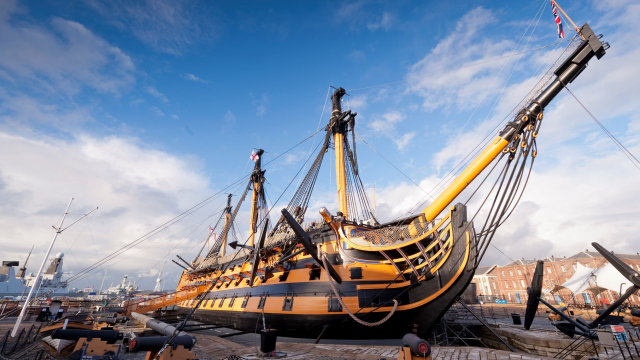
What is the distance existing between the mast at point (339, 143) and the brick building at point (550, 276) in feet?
141

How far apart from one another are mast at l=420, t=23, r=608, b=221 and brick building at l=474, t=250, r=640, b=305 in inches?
1683

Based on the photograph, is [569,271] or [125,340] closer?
[125,340]

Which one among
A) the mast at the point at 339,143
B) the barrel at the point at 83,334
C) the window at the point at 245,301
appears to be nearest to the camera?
the barrel at the point at 83,334

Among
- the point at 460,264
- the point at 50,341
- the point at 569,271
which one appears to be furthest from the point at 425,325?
the point at 569,271

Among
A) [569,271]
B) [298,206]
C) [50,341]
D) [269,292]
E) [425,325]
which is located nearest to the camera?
[50,341]

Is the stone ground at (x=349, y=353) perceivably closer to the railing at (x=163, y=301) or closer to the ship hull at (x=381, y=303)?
the ship hull at (x=381, y=303)

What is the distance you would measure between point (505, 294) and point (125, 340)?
Result: 68.7 meters

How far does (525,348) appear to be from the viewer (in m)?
12.0

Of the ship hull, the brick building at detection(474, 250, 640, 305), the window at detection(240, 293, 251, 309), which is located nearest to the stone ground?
the ship hull

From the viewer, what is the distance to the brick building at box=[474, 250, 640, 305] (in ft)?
135

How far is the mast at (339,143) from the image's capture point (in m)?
17.4

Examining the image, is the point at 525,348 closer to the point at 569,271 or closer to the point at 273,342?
the point at 273,342

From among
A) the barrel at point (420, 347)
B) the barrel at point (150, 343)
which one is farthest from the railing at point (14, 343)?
the barrel at point (420, 347)

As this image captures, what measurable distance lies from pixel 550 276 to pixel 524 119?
180ft
